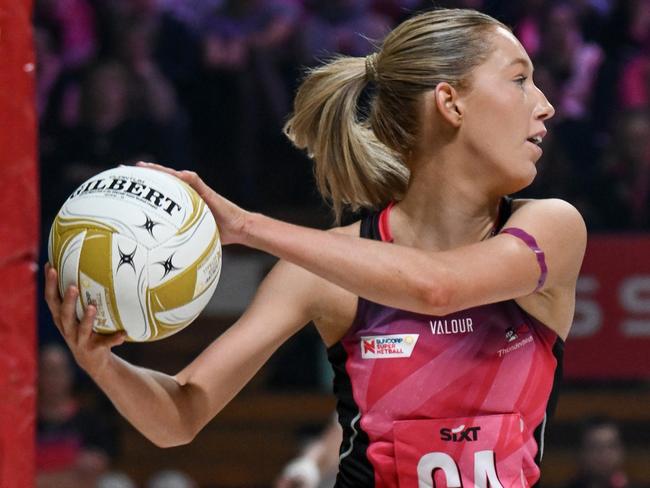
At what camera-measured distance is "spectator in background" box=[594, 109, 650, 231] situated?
19.9 ft

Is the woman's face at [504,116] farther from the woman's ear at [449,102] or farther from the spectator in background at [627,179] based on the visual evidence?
the spectator in background at [627,179]

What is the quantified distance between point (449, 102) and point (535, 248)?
33 centimetres

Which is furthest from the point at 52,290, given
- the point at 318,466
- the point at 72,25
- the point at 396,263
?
the point at 72,25

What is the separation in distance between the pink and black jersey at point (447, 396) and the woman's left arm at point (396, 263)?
168 millimetres

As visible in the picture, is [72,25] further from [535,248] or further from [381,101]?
[535,248]

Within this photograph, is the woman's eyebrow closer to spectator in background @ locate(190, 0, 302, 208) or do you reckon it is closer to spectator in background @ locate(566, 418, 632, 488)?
spectator in background @ locate(566, 418, 632, 488)

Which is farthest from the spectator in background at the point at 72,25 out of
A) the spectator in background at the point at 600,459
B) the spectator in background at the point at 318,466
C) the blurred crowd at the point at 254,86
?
the spectator in background at the point at 600,459

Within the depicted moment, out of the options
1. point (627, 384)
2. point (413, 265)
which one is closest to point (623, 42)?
point (627, 384)

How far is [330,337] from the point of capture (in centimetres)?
236

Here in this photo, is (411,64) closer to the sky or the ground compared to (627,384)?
closer to the sky

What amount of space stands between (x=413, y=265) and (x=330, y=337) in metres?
0.41

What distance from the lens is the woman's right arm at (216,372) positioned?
7.39ft

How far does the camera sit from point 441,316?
7.22 ft

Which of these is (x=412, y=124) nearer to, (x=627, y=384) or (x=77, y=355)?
(x=77, y=355)
